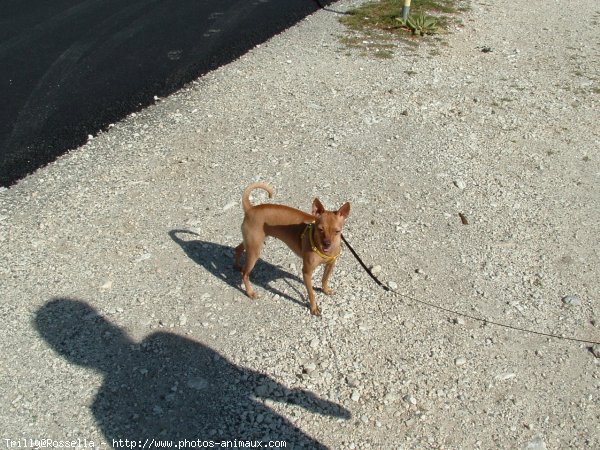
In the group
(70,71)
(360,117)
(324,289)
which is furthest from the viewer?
(70,71)

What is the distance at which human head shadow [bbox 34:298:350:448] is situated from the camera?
4598 mm

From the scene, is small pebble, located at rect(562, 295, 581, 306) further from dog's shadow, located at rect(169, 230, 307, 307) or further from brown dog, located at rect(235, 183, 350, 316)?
dog's shadow, located at rect(169, 230, 307, 307)

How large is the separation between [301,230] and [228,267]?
138 cm

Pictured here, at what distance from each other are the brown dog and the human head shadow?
1075 mm

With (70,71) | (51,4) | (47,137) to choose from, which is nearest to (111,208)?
(47,137)

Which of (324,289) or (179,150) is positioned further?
(179,150)

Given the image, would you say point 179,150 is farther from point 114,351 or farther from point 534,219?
point 534,219

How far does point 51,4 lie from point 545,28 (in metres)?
11.9

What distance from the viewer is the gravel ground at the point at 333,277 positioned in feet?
15.7

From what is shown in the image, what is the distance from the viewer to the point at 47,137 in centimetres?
843

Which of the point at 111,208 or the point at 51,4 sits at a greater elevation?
the point at 51,4

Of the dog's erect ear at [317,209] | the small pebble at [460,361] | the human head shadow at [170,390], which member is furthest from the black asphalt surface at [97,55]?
the small pebble at [460,361]

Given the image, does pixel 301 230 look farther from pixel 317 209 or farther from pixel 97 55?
pixel 97 55

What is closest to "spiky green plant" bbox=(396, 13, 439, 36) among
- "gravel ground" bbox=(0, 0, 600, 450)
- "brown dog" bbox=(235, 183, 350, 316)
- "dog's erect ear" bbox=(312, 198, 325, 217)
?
"gravel ground" bbox=(0, 0, 600, 450)
